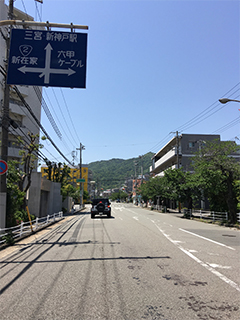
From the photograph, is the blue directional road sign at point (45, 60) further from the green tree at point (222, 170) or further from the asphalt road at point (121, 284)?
the green tree at point (222, 170)

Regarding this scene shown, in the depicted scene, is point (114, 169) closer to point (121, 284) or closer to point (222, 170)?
point (222, 170)

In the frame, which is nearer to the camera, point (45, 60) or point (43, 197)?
point (45, 60)

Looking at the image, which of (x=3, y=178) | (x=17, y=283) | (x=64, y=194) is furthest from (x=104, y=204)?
(x=17, y=283)

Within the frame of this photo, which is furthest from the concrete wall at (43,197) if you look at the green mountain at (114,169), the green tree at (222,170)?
the green mountain at (114,169)

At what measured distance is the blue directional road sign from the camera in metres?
8.24

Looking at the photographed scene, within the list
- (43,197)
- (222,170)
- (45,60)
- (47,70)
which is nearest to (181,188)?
(222,170)

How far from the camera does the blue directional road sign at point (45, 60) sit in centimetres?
824

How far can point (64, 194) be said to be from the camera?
39.3m

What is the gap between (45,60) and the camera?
8266 millimetres

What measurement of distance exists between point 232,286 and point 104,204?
74.2 feet

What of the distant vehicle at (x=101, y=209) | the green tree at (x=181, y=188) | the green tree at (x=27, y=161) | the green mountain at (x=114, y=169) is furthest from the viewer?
the green mountain at (x=114, y=169)

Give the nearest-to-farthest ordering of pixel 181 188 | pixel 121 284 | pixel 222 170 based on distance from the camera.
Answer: pixel 121 284 → pixel 222 170 → pixel 181 188

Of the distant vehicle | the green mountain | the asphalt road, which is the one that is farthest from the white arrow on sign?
the green mountain

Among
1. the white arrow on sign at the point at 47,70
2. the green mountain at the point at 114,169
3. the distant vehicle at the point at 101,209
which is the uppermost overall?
the green mountain at the point at 114,169
